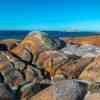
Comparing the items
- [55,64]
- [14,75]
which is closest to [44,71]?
[55,64]

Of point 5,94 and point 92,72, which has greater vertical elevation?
point 92,72

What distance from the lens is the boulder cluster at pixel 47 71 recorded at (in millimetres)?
10977

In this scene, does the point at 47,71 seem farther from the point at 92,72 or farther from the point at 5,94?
the point at 5,94

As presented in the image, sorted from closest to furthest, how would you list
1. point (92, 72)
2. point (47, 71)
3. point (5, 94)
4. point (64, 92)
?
1. point (64, 92)
2. point (5, 94)
3. point (92, 72)
4. point (47, 71)

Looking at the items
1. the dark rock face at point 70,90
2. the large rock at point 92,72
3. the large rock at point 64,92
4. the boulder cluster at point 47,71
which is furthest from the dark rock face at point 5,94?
the large rock at point 92,72

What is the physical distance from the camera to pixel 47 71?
16578mm

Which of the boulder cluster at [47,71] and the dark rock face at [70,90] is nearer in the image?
the dark rock face at [70,90]

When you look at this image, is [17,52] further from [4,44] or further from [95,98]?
[95,98]

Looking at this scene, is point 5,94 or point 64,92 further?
point 5,94

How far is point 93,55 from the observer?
17.2 metres

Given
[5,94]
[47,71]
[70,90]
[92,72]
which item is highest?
[70,90]

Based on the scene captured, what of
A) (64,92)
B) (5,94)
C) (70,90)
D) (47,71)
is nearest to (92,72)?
(47,71)

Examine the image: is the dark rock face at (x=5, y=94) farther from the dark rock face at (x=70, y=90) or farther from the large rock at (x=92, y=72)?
the large rock at (x=92, y=72)

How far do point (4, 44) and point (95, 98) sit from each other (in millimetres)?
11355
